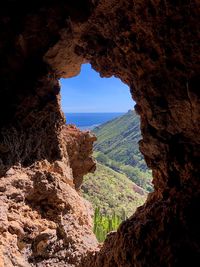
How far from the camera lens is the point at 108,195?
50.8m

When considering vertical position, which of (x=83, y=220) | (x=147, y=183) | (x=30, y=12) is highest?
(x=30, y=12)

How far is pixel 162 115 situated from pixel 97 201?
44.2m

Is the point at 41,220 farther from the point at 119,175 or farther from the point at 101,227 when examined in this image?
the point at 119,175

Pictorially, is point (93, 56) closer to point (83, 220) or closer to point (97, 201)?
point (83, 220)

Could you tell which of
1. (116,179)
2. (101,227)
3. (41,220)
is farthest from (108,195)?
(41,220)

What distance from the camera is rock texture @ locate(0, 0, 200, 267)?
152 inches

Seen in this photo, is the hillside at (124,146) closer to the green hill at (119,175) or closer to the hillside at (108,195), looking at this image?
the green hill at (119,175)

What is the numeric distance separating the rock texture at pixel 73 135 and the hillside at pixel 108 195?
37904mm

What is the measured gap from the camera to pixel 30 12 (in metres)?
7.09

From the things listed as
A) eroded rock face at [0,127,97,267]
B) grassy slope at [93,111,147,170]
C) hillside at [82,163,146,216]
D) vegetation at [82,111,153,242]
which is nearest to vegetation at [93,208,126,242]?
vegetation at [82,111,153,242]

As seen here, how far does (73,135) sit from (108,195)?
139ft

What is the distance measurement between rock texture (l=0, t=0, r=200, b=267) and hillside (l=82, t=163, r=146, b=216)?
124 ft

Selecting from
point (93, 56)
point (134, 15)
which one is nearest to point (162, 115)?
point (134, 15)

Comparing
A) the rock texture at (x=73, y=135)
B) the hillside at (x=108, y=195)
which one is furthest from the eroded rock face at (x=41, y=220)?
the hillside at (x=108, y=195)
